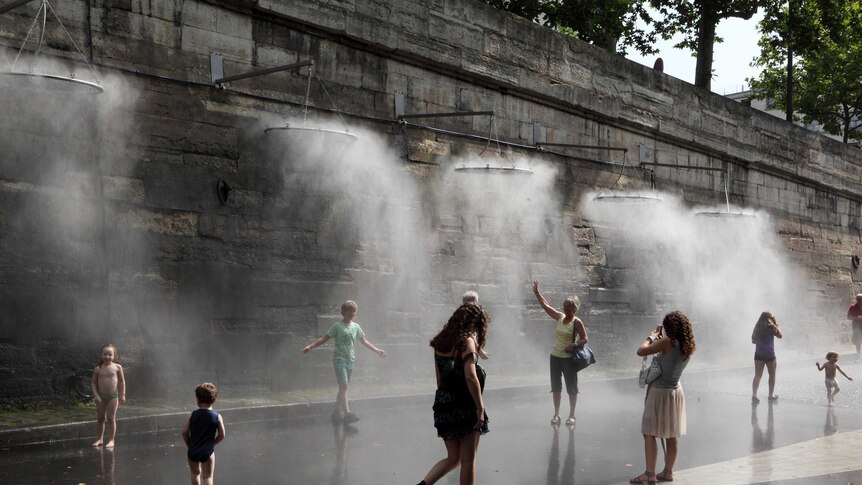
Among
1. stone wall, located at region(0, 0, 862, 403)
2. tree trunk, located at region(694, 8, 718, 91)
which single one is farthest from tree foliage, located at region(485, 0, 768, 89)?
stone wall, located at region(0, 0, 862, 403)

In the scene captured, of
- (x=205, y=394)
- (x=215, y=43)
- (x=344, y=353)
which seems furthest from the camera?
(x=215, y=43)

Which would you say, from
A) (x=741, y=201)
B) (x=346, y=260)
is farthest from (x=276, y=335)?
(x=741, y=201)

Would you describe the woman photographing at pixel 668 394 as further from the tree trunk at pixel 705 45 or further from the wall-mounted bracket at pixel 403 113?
the tree trunk at pixel 705 45

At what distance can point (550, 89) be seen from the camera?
15.2 meters

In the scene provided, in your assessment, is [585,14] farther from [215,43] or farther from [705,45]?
[215,43]

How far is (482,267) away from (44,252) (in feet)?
21.0

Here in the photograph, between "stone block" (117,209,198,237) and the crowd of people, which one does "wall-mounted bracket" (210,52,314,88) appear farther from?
the crowd of people

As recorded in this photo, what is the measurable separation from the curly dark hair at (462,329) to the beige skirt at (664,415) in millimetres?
1659

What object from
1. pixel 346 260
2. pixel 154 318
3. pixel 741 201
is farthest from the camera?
pixel 741 201

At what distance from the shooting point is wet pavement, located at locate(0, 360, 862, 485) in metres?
7.24

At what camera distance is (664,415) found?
722 cm

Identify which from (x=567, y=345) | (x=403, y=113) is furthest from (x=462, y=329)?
(x=403, y=113)

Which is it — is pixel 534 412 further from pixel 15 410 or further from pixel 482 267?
pixel 15 410

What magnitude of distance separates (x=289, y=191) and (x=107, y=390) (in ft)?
13.7
